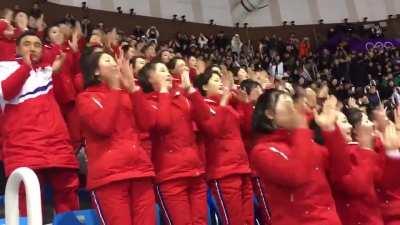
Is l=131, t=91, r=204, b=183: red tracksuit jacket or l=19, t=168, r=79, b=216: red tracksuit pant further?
l=19, t=168, r=79, b=216: red tracksuit pant

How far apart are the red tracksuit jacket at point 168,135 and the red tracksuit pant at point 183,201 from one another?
2.2 inches

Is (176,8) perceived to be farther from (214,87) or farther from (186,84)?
(186,84)

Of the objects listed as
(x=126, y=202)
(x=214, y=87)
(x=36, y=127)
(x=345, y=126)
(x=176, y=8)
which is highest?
(x=176, y=8)

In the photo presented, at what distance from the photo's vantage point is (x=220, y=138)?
4250 mm

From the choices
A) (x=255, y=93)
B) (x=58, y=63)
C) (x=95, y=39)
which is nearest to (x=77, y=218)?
(x=58, y=63)

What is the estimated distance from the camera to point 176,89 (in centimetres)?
414

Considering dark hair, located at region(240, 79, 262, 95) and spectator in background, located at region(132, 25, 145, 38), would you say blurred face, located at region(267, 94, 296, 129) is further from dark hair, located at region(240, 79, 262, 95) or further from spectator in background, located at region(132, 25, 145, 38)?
spectator in background, located at region(132, 25, 145, 38)

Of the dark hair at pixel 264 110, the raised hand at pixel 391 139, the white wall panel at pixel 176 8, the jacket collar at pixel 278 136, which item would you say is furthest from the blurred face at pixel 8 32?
the white wall panel at pixel 176 8

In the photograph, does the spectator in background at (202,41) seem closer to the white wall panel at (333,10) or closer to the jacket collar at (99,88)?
the white wall panel at (333,10)

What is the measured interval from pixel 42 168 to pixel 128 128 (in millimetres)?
598

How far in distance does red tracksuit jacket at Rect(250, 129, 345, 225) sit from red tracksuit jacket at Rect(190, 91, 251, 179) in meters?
1.08

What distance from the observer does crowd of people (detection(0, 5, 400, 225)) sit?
3000 mm

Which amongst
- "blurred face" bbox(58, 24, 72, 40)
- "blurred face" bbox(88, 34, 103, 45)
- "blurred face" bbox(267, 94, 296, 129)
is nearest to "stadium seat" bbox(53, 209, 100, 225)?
"blurred face" bbox(267, 94, 296, 129)

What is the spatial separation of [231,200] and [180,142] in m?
0.56
